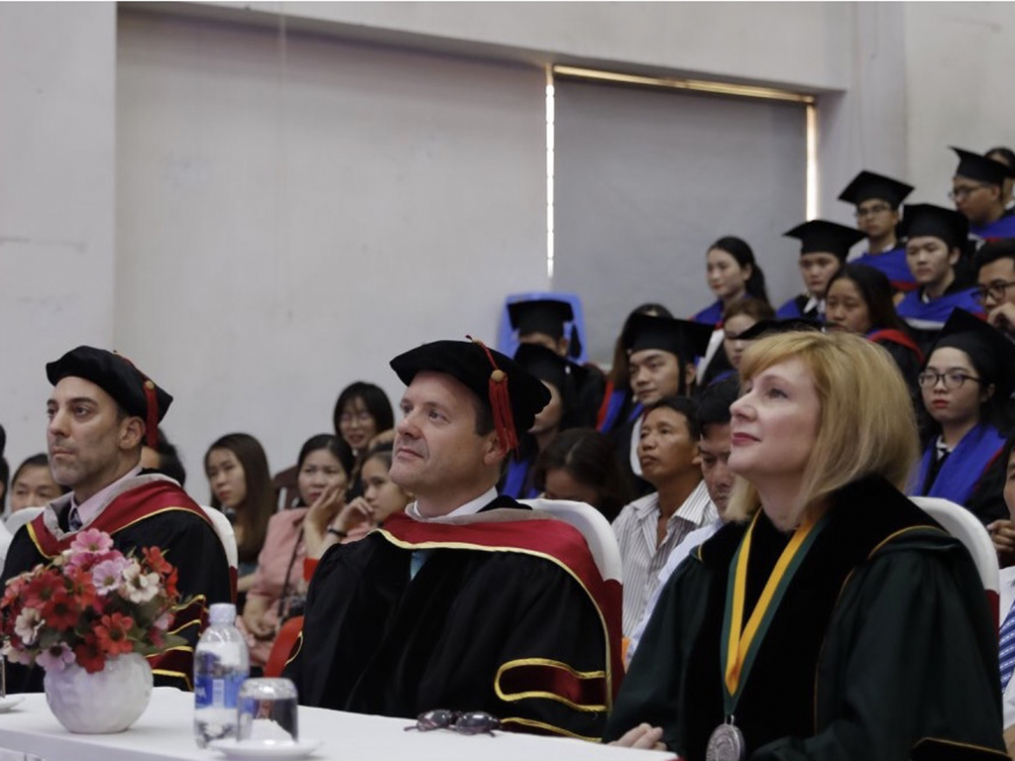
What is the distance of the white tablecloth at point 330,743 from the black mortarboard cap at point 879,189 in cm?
742

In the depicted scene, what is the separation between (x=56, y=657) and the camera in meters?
3.36

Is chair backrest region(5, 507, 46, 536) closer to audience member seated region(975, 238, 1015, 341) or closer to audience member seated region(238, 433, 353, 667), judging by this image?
audience member seated region(238, 433, 353, 667)

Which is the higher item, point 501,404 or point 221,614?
point 501,404

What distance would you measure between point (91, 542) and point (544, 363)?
5.46m

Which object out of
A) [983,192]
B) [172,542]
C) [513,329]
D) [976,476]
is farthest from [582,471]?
[983,192]

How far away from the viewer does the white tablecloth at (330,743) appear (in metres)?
2.95

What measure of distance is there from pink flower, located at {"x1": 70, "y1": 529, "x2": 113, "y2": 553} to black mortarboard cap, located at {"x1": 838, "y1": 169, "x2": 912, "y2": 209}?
7.60m

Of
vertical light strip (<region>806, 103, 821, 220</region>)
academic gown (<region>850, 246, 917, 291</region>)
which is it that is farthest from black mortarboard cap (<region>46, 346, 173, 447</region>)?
vertical light strip (<region>806, 103, 821, 220</region>)

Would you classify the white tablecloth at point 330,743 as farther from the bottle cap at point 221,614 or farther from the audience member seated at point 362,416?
the audience member seated at point 362,416

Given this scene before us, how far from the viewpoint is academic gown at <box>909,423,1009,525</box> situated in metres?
6.08

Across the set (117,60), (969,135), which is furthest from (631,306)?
(117,60)

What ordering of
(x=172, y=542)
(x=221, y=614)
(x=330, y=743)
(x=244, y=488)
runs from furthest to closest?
(x=244, y=488) → (x=172, y=542) → (x=221, y=614) → (x=330, y=743)

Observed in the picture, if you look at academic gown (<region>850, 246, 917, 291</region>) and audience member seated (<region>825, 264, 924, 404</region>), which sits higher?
academic gown (<region>850, 246, 917, 291</region>)

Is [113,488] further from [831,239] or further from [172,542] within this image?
[831,239]
